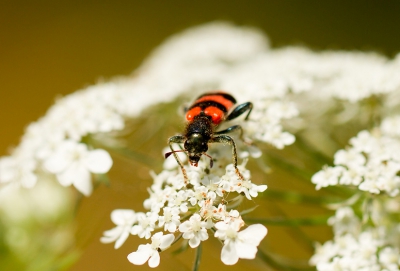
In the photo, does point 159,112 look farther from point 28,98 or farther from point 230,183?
point 28,98

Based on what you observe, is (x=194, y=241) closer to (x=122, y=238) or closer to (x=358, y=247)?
(x=122, y=238)

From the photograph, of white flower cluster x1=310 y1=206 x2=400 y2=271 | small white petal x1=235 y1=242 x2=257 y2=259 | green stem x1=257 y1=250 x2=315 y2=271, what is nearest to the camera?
small white petal x1=235 y1=242 x2=257 y2=259

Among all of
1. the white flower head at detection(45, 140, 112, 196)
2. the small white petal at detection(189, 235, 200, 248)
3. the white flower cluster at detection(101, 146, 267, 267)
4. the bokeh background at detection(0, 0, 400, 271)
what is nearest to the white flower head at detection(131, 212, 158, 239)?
the white flower cluster at detection(101, 146, 267, 267)

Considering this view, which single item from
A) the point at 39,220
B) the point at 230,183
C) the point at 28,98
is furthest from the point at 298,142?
the point at 28,98

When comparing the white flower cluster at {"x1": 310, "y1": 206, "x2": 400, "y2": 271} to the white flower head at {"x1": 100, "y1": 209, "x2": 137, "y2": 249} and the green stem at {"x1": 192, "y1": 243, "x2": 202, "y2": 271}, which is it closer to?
the green stem at {"x1": 192, "y1": 243, "x2": 202, "y2": 271}

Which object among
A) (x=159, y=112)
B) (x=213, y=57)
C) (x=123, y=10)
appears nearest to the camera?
(x=159, y=112)

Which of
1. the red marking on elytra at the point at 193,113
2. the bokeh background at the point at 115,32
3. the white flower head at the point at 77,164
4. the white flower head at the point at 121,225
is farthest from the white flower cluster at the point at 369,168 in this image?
the bokeh background at the point at 115,32

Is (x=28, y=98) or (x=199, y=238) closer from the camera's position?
(x=199, y=238)

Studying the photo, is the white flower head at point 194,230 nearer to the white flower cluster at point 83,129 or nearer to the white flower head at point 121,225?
the white flower head at point 121,225
